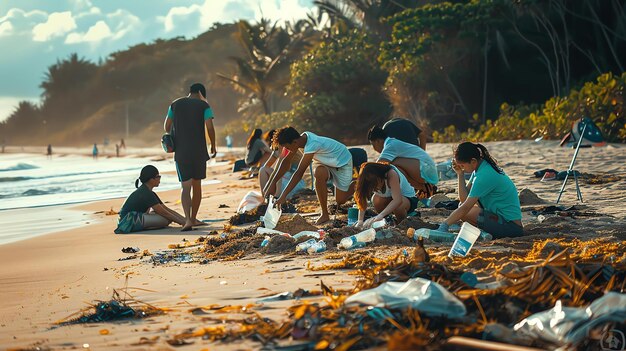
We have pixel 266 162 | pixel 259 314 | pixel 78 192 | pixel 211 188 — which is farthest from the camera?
pixel 78 192

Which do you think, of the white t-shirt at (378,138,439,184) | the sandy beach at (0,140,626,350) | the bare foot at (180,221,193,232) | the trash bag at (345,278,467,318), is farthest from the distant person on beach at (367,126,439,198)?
the trash bag at (345,278,467,318)

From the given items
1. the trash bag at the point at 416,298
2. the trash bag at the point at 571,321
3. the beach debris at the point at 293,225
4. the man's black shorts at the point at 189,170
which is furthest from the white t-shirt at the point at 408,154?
the trash bag at the point at 571,321

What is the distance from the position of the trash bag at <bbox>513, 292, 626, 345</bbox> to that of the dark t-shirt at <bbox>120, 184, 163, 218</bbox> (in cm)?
666

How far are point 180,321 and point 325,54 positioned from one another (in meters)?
27.3

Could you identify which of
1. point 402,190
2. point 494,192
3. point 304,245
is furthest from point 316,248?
→ point 402,190

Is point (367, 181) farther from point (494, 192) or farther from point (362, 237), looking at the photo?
point (494, 192)

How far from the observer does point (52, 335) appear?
441 centimetres

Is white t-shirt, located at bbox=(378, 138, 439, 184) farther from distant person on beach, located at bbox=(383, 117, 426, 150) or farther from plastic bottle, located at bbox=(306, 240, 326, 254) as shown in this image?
plastic bottle, located at bbox=(306, 240, 326, 254)

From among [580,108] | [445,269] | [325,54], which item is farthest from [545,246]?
[325,54]

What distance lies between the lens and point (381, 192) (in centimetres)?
A: 791

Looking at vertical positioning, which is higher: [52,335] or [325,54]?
[325,54]

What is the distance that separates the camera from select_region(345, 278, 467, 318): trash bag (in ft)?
12.4

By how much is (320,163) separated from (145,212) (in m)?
2.21

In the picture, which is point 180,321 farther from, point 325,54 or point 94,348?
point 325,54
